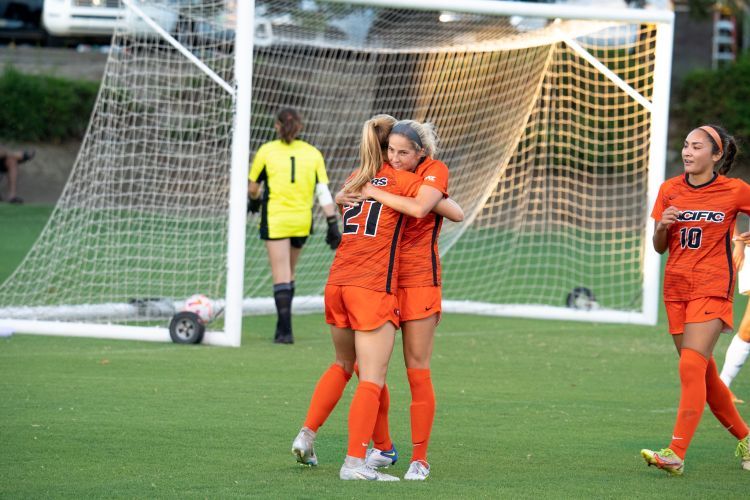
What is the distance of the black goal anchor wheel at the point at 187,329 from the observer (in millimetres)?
10578

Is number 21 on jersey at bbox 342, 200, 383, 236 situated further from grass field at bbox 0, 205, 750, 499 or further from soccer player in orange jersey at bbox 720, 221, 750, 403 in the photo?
soccer player in orange jersey at bbox 720, 221, 750, 403

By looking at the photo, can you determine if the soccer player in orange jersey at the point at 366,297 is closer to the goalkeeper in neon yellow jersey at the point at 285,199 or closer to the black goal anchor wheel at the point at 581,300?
the goalkeeper in neon yellow jersey at the point at 285,199

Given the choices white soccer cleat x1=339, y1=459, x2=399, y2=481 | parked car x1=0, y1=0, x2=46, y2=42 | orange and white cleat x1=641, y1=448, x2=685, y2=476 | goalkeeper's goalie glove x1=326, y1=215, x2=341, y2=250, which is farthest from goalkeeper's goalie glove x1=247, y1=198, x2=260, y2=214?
parked car x1=0, y1=0, x2=46, y2=42

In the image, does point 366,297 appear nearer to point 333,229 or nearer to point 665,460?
point 665,460

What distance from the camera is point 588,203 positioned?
937 inches

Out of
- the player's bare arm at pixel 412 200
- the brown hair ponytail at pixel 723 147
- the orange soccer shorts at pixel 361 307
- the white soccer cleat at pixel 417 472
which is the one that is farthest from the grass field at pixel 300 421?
the brown hair ponytail at pixel 723 147

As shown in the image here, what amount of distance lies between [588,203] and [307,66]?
9.83 meters

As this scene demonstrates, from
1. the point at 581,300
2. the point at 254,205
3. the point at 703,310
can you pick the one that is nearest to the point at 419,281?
the point at 703,310

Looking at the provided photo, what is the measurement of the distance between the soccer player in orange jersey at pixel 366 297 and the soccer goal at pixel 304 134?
15.5ft

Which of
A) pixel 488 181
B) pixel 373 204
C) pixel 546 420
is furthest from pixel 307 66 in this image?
pixel 373 204

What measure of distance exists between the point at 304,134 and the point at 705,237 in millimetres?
10612

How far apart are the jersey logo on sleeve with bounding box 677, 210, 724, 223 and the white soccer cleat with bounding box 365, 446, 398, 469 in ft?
6.13

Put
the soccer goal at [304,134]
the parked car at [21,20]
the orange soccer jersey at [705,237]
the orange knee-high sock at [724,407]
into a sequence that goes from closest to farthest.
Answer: the orange soccer jersey at [705,237]
the orange knee-high sock at [724,407]
the soccer goal at [304,134]
the parked car at [21,20]

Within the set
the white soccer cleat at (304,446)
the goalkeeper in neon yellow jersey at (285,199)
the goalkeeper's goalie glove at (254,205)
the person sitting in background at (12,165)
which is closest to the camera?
the white soccer cleat at (304,446)
